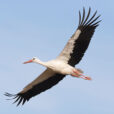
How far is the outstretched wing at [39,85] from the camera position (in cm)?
2542

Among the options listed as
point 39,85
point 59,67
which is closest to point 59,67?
point 59,67

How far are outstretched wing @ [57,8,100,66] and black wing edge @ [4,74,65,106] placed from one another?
4.28ft

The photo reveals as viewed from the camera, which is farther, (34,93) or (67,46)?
(34,93)

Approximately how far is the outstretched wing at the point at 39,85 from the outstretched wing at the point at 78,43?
3.75ft

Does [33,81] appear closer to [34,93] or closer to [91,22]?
[34,93]

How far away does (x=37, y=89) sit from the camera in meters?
25.8

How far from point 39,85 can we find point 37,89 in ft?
0.69

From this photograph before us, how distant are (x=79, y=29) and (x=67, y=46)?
0.91 meters

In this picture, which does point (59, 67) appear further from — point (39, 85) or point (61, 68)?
point (39, 85)

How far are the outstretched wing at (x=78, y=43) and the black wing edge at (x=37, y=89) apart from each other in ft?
4.28

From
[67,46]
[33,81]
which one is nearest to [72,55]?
[67,46]

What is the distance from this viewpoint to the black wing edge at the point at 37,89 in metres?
25.5

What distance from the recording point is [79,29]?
24.5 m

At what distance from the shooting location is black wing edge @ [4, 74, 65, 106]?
83.5ft
